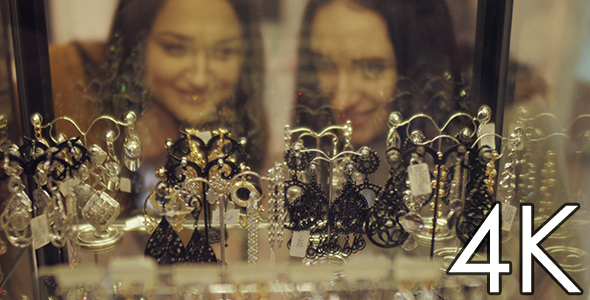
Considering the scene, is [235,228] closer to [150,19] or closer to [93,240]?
[93,240]

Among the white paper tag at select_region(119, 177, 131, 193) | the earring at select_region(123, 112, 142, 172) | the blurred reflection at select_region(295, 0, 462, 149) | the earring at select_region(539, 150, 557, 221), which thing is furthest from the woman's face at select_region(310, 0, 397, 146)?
the white paper tag at select_region(119, 177, 131, 193)

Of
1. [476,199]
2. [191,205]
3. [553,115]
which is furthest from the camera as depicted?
[553,115]

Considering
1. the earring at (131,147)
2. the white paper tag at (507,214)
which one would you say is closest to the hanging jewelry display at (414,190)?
the white paper tag at (507,214)

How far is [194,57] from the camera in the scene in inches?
74.4

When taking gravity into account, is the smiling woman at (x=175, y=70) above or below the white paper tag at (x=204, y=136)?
above

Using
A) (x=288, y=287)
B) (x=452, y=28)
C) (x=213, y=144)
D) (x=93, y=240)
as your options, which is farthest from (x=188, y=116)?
(x=452, y=28)

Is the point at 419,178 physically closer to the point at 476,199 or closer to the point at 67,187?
the point at 476,199

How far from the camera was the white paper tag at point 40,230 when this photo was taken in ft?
4.61

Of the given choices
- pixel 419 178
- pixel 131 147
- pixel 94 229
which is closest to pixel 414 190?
pixel 419 178

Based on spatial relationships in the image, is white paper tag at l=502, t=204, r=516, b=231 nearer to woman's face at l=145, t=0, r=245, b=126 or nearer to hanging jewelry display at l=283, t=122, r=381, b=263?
hanging jewelry display at l=283, t=122, r=381, b=263

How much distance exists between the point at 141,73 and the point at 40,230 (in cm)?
77

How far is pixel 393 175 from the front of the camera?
151 centimetres

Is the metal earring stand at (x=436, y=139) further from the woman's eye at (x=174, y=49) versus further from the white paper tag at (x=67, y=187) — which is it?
the white paper tag at (x=67, y=187)

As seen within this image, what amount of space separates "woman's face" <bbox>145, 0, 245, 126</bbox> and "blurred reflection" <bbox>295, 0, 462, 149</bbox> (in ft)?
1.00
